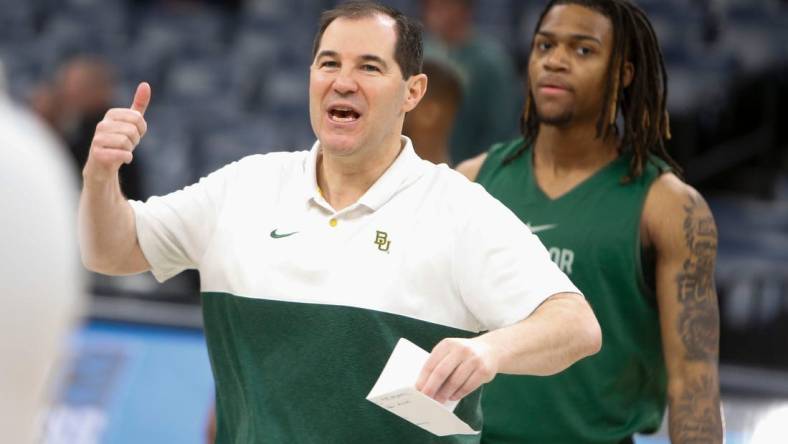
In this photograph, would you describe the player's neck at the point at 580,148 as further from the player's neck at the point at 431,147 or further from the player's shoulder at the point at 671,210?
the player's neck at the point at 431,147

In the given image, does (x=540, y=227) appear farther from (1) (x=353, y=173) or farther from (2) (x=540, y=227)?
(1) (x=353, y=173)

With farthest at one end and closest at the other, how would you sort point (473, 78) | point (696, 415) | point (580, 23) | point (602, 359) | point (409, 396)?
point (473, 78) < point (580, 23) < point (602, 359) < point (696, 415) < point (409, 396)

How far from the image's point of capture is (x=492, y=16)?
1058 centimetres

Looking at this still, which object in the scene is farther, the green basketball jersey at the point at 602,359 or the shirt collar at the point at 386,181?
the green basketball jersey at the point at 602,359

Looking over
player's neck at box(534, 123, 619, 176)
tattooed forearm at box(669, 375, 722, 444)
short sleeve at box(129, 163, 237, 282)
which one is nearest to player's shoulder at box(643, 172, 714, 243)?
player's neck at box(534, 123, 619, 176)

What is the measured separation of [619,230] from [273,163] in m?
1.07

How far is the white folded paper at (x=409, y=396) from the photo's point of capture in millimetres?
3092

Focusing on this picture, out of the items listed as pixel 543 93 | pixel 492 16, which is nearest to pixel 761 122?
pixel 492 16

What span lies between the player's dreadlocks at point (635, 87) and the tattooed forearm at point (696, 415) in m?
0.63

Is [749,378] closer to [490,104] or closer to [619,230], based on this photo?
[490,104]

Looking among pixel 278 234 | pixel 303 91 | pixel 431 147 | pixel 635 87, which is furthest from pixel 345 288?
pixel 303 91

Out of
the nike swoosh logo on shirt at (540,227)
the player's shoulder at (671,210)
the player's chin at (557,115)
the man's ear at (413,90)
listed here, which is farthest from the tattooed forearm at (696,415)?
the man's ear at (413,90)

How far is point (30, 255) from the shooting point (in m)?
1.78

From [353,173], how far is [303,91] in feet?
24.0
